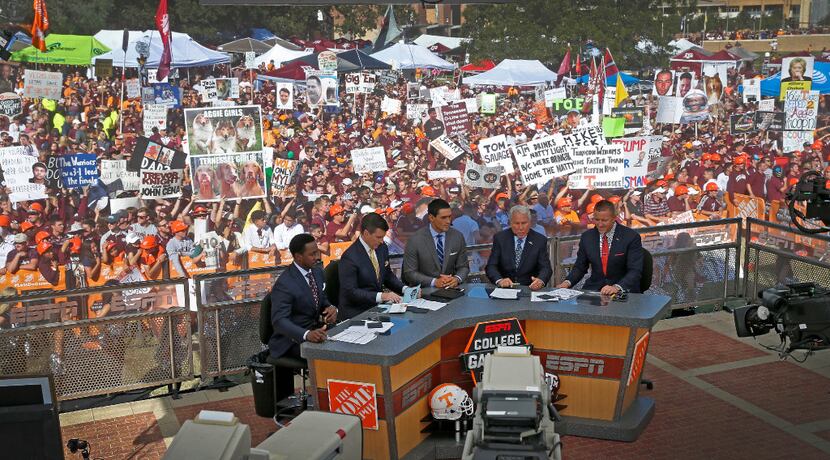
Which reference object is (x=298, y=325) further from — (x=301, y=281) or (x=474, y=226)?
(x=474, y=226)

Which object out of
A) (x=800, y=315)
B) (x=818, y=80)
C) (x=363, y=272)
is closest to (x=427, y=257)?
(x=363, y=272)

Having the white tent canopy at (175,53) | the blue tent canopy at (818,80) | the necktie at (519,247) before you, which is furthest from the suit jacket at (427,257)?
the blue tent canopy at (818,80)

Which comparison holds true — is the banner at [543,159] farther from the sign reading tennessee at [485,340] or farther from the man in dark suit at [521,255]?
the sign reading tennessee at [485,340]

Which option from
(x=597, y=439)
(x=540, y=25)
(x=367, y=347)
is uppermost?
(x=540, y=25)

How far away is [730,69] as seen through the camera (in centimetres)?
1681

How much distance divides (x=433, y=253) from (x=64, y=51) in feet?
23.9

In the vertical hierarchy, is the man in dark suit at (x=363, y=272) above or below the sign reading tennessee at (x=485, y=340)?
above

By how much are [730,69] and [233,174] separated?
29.1 feet

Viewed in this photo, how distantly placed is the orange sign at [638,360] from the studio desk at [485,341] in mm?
13

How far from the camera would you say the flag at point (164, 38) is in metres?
13.8

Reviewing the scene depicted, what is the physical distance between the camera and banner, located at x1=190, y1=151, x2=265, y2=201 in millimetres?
14430

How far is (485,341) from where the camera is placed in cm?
817

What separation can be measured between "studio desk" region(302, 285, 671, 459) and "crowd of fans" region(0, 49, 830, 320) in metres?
4.10

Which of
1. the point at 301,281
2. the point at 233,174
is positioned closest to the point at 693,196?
the point at 233,174
